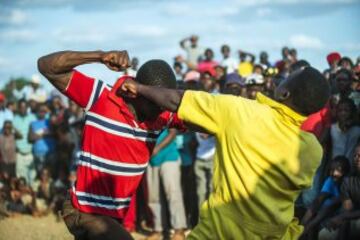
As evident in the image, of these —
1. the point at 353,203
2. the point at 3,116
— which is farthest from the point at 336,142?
the point at 3,116

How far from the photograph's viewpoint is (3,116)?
1488 centimetres

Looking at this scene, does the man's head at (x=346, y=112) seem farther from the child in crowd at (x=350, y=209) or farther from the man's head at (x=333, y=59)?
the man's head at (x=333, y=59)

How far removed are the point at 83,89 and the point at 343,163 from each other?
4.74m

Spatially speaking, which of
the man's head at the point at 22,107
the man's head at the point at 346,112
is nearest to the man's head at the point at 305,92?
the man's head at the point at 346,112

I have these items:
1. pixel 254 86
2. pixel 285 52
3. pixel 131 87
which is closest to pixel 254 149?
pixel 131 87

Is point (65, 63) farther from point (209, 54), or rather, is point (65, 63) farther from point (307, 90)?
point (209, 54)

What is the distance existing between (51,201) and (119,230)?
29.7ft

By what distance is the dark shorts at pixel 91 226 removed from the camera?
4773 millimetres

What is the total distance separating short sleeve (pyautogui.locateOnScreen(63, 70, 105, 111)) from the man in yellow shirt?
2.92ft

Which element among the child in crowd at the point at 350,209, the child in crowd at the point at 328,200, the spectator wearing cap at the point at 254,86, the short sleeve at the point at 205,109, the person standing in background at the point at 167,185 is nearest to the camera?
the short sleeve at the point at 205,109

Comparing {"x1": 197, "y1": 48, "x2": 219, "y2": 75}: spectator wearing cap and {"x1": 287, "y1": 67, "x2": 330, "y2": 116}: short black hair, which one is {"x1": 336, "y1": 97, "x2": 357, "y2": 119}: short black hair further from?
{"x1": 197, "y1": 48, "x2": 219, "y2": 75}: spectator wearing cap

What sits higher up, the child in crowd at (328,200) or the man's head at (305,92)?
the man's head at (305,92)

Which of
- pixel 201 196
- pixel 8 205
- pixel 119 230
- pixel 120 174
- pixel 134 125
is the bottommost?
pixel 8 205

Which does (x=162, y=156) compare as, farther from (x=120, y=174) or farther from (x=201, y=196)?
(x=120, y=174)
